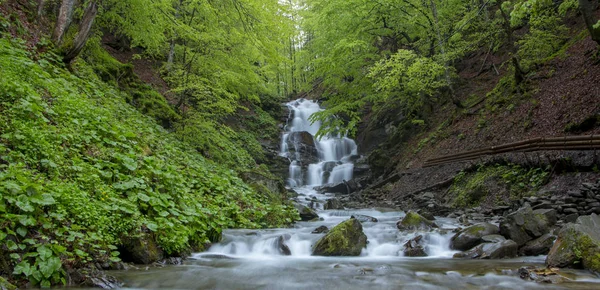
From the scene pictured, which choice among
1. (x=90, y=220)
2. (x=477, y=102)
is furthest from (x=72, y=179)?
(x=477, y=102)

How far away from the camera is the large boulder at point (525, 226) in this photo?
6.27m

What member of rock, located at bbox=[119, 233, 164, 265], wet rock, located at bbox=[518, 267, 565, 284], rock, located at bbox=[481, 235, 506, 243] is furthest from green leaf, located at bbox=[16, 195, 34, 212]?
rock, located at bbox=[481, 235, 506, 243]

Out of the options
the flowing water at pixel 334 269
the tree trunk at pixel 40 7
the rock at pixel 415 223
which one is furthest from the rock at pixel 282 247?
the tree trunk at pixel 40 7

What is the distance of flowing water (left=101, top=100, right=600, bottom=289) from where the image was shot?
4438 mm

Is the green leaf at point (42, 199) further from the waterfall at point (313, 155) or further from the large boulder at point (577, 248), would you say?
the waterfall at point (313, 155)

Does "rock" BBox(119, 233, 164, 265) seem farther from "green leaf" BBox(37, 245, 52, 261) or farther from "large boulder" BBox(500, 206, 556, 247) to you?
"large boulder" BBox(500, 206, 556, 247)

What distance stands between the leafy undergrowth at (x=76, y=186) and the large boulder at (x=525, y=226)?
17.6 feet

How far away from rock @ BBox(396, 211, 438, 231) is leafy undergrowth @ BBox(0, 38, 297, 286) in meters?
3.52

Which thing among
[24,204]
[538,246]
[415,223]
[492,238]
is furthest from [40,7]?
[538,246]

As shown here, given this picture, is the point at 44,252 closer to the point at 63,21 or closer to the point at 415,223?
the point at 415,223

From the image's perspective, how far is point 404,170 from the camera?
16297 millimetres

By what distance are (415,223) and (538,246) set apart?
9.05 feet

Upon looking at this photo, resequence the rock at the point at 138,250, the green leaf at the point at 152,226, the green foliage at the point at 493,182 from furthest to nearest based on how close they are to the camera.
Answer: the green foliage at the point at 493,182, the green leaf at the point at 152,226, the rock at the point at 138,250

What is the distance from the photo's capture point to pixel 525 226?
6391 mm
